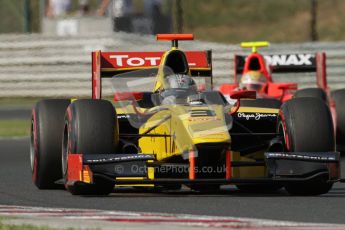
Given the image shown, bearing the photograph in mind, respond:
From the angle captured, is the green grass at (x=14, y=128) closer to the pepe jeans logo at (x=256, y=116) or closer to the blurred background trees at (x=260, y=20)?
the pepe jeans logo at (x=256, y=116)

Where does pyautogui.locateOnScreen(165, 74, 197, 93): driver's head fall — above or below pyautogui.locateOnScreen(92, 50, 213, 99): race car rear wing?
below

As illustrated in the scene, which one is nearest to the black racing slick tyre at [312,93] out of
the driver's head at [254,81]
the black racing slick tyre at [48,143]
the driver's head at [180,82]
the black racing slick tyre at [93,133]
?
the driver's head at [254,81]

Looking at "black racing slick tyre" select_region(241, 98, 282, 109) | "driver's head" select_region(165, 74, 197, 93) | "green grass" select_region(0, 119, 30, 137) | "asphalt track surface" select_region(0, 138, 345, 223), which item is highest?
"driver's head" select_region(165, 74, 197, 93)

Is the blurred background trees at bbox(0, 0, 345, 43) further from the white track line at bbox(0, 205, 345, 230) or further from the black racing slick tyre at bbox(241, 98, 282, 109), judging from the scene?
the white track line at bbox(0, 205, 345, 230)

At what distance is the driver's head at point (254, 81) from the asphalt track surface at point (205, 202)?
24.5 ft

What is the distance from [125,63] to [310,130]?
7.90ft

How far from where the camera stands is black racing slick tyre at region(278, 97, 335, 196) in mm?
10758

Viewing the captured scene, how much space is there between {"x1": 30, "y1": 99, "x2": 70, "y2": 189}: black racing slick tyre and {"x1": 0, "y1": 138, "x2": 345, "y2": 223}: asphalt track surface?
16 centimetres

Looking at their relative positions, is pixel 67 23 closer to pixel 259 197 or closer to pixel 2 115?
pixel 2 115

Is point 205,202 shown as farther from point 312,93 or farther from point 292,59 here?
point 292,59

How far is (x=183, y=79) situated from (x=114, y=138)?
4.20 feet

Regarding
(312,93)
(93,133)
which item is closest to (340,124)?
(312,93)

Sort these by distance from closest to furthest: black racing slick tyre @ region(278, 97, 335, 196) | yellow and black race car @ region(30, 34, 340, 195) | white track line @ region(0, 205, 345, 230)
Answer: white track line @ region(0, 205, 345, 230)
yellow and black race car @ region(30, 34, 340, 195)
black racing slick tyre @ region(278, 97, 335, 196)

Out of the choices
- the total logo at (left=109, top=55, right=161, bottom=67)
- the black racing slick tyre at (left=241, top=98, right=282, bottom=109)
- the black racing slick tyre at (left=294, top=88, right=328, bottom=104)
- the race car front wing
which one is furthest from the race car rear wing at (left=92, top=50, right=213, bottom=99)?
the black racing slick tyre at (left=294, top=88, right=328, bottom=104)
